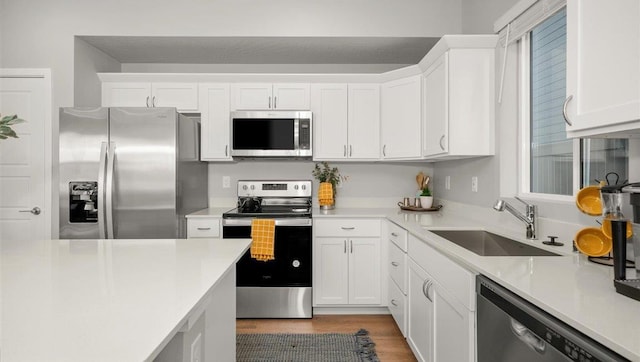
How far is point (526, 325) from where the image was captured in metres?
1.07

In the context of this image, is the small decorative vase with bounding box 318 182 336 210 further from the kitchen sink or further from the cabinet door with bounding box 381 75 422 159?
the kitchen sink

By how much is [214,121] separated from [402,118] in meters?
1.70

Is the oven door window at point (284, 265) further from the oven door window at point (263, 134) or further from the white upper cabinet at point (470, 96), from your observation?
the white upper cabinet at point (470, 96)

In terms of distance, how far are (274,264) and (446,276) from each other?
1630 mm

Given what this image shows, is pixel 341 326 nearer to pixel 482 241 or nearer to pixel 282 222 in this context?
pixel 282 222

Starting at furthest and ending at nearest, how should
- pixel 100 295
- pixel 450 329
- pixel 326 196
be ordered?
1. pixel 326 196
2. pixel 450 329
3. pixel 100 295

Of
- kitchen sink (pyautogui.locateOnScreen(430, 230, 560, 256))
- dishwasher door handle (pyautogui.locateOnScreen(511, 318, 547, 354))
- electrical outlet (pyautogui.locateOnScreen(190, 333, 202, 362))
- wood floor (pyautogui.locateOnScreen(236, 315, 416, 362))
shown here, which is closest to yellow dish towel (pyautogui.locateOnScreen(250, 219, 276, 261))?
wood floor (pyautogui.locateOnScreen(236, 315, 416, 362))

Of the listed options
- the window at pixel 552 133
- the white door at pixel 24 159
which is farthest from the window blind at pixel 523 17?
the white door at pixel 24 159

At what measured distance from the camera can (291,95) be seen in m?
3.34

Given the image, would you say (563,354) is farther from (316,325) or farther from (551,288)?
(316,325)

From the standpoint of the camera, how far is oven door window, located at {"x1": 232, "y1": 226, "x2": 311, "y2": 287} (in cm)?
298

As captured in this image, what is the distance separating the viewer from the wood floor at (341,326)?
2.62 metres

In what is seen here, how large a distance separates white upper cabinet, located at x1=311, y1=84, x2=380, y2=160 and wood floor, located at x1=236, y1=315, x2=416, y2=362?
1404mm

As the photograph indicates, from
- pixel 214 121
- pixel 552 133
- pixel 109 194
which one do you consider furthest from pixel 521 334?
pixel 214 121
